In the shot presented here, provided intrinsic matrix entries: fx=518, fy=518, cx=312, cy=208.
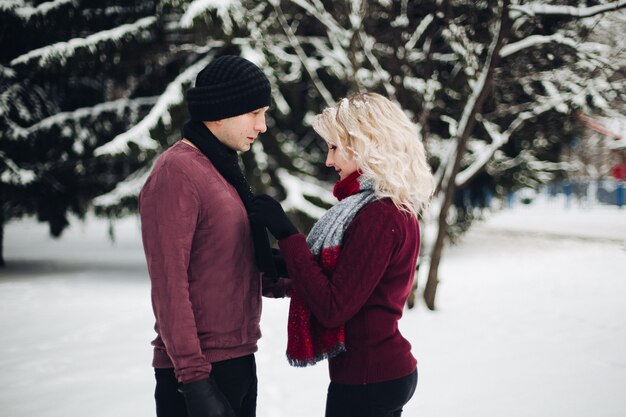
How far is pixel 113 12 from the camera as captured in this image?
378 inches

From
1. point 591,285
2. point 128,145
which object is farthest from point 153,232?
point 591,285

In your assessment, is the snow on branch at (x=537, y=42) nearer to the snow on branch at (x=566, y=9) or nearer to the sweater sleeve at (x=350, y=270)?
the snow on branch at (x=566, y=9)

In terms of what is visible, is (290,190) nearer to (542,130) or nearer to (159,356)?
(542,130)

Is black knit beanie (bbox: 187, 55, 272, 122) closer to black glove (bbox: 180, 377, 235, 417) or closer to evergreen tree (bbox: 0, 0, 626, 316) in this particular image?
black glove (bbox: 180, 377, 235, 417)

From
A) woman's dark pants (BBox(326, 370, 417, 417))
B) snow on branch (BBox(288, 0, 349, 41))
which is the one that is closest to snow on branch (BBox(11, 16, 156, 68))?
snow on branch (BBox(288, 0, 349, 41))

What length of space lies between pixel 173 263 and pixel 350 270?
1.82 feet

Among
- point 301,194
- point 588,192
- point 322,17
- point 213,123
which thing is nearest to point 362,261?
point 213,123

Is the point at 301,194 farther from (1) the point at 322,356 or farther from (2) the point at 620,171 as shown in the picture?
(1) the point at 322,356

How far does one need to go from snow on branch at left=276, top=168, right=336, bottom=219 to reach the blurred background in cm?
4

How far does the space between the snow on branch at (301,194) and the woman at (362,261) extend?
20.7 feet

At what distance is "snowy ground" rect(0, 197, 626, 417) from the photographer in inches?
160

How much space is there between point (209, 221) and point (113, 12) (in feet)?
30.6

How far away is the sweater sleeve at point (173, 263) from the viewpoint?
1.59 m

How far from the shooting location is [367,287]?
1667mm
